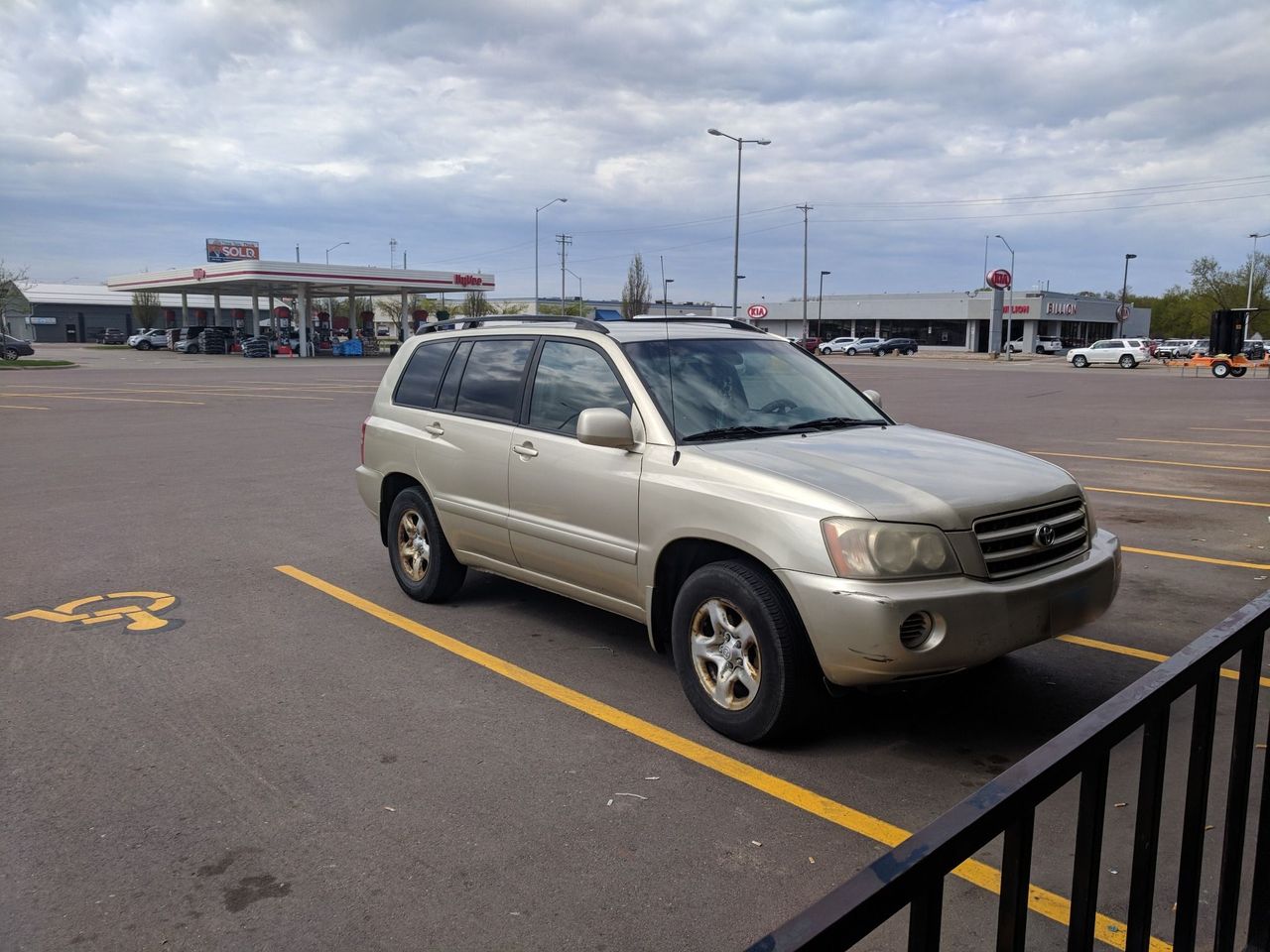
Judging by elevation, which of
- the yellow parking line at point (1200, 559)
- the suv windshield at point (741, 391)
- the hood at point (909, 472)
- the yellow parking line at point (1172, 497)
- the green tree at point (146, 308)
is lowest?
the yellow parking line at point (1200, 559)

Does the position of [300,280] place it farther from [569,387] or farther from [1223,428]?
[569,387]

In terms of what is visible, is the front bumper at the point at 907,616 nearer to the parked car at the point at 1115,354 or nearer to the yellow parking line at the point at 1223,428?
the yellow parking line at the point at 1223,428

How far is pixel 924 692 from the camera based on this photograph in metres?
5.04

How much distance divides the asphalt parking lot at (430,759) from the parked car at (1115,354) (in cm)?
4912

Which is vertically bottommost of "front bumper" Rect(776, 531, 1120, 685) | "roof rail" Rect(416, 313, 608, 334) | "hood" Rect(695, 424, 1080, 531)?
"front bumper" Rect(776, 531, 1120, 685)

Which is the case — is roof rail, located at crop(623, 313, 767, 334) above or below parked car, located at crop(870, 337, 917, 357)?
above

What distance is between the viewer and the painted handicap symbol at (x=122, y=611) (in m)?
6.13

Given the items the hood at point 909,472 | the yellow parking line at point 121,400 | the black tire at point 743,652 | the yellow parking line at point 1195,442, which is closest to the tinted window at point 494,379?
the hood at point 909,472

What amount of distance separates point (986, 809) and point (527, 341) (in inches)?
188

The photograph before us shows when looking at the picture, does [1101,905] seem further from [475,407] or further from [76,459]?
[76,459]

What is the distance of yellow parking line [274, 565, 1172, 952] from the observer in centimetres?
320

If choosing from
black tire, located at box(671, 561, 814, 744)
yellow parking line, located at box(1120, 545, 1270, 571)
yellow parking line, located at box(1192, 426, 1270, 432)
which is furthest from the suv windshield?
yellow parking line, located at box(1192, 426, 1270, 432)

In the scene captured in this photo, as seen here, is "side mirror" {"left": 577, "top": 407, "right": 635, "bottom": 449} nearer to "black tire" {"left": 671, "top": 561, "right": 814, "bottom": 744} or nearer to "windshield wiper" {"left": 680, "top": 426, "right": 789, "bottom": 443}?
"windshield wiper" {"left": 680, "top": 426, "right": 789, "bottom": 443}

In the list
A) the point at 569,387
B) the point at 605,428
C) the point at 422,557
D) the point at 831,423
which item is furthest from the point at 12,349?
the point at 831,423
